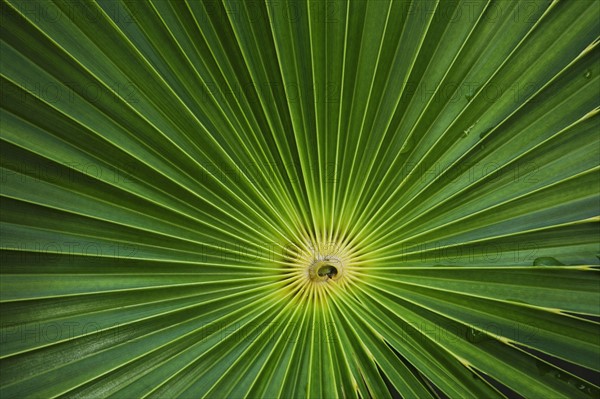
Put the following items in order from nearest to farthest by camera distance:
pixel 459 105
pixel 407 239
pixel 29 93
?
pixel 29 93, pixel 459 105, pixel 407 239

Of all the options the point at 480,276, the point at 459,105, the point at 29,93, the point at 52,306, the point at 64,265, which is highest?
the point at 459,105

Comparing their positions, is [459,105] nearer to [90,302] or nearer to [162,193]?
[162,193]

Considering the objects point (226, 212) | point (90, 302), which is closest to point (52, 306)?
point (90, 302)

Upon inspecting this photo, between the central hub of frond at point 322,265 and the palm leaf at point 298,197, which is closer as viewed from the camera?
the palm leaf at point 298,197

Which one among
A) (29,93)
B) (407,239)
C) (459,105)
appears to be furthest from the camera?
(407,239)

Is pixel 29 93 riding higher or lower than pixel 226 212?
higher

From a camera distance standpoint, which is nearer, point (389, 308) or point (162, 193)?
point (162, 193)

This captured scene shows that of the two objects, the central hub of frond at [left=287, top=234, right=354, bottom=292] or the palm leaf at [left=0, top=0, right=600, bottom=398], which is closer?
the palm leaf at [left=0, top=0, right=600, bottom=398]

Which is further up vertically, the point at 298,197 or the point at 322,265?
the point at 298,197
